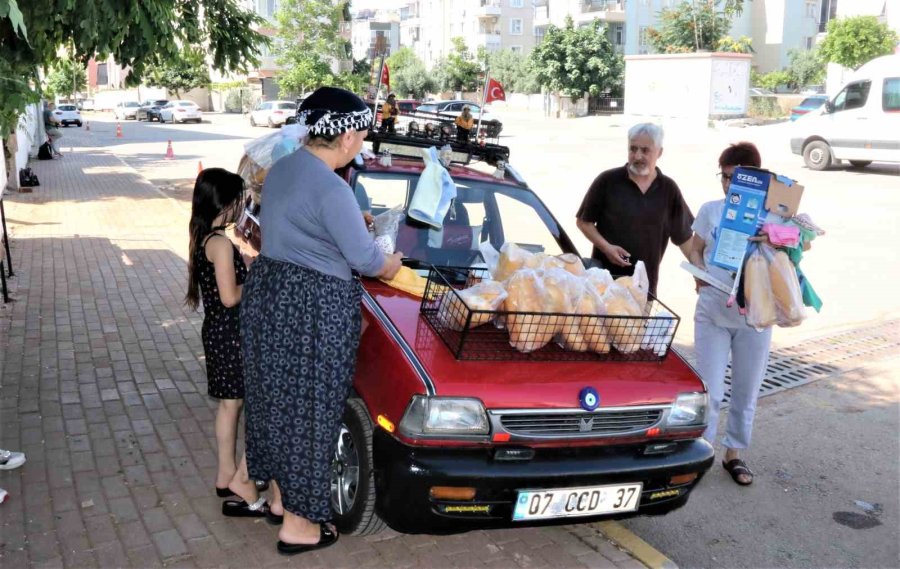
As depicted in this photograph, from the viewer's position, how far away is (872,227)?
13125 millimetres

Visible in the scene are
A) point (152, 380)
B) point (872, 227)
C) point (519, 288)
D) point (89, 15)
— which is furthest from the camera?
point (872, 227)

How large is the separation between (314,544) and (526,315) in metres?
1.37

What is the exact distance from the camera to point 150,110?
2119 inches

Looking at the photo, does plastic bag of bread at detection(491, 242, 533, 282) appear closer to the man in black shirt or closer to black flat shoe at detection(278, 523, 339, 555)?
the man in black shirt

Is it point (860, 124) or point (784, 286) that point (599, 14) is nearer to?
point (860, 124)

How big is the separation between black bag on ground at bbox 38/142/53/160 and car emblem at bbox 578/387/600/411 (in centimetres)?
2560

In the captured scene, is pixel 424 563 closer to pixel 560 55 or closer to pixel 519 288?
pixel 519 288

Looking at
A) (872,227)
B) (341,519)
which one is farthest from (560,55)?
(341,519)

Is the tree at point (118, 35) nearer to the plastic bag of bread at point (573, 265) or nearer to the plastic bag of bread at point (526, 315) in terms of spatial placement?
the plastic bag of bread at point (526, 315)

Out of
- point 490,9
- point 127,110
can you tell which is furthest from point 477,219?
point 490,9

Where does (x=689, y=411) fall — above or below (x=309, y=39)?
below

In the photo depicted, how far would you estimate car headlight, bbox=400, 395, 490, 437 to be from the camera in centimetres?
315

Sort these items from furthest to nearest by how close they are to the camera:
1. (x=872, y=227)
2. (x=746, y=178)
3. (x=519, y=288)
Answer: (x=872, y=227) → (x=746, y=178) → (x=519, y=288)

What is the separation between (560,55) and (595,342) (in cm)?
5304
